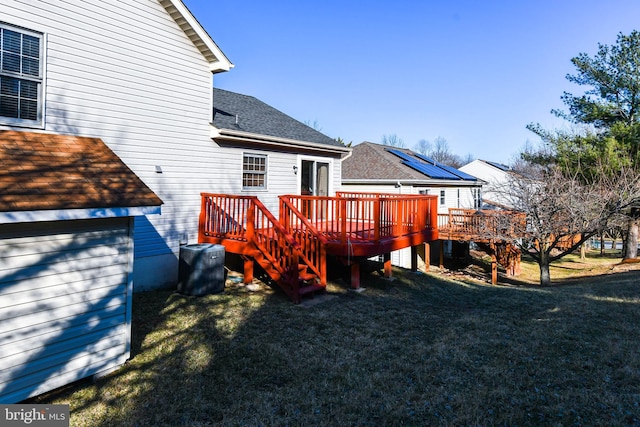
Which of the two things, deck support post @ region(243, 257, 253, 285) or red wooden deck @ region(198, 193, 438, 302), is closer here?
red wooden deck @ region(198, 193, 438, 302)

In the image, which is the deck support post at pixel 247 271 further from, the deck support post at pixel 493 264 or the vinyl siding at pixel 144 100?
the deck support post at pixel 493 264

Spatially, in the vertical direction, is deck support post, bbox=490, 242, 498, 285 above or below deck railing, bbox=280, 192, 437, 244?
below

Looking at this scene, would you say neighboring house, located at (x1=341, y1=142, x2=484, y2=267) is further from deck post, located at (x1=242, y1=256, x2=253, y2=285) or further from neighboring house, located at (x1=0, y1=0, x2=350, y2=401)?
deck post, located at (x1=242, y1=256, x2=253, y2=285)

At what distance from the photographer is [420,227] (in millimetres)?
10852

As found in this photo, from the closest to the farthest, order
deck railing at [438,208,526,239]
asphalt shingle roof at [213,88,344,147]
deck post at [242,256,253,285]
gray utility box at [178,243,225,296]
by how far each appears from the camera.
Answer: gray utility box at [178,243,225,296]
deck post at [242,256,253,285]
asphalt shingle roof at [213,88,344,147]
deck railing at [438,208,526,239]

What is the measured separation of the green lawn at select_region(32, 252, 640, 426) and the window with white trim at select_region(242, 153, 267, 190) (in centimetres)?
354

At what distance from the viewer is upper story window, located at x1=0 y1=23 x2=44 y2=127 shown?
6246mm

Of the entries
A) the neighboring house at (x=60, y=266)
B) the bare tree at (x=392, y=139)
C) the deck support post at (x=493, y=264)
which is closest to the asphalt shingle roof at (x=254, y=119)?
the neighboring house at (x=60, y=266)

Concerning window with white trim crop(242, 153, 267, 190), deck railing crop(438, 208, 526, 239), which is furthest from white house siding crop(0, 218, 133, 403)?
deck railing crop(438, 208, 526, 239)

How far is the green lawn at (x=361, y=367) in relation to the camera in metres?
4.04

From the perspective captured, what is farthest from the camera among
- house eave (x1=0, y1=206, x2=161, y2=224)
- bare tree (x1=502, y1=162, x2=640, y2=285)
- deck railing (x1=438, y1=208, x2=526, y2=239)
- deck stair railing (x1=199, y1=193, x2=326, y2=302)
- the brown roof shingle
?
deck railing (x1=438, y1=208, x2=526, y2=239)

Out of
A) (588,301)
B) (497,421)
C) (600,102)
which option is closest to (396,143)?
(600,102)

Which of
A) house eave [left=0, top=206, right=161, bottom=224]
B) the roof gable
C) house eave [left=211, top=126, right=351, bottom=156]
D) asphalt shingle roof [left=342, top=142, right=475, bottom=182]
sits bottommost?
house eave [left=0, top=206, right=161, bottom=224]

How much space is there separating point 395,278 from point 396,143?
261ft
